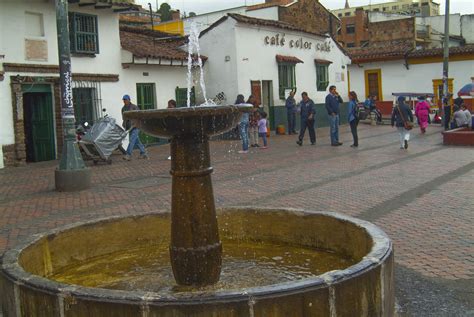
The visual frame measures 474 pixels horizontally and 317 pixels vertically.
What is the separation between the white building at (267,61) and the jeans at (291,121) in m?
0.87

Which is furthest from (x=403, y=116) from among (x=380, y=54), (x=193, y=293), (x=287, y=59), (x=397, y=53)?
(x=380, y=54)

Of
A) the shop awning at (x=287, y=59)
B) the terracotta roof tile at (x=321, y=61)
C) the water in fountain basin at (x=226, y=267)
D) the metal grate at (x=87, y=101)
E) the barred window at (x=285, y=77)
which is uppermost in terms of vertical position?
the terracotta roof tile at (x=321, y=61)

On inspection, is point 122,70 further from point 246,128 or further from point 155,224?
point 155,224

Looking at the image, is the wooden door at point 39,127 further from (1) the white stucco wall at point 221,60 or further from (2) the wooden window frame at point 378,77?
(2) the wooden window frame at point 378,77

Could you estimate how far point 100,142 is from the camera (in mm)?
15047

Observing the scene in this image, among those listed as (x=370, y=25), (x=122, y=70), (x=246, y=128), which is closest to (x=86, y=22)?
(x=122, y=70)

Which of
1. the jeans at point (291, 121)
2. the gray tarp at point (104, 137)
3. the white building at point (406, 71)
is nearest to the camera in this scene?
the gray tarp at point (104, 137)

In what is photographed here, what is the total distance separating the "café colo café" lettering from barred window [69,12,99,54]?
8162 millimetres

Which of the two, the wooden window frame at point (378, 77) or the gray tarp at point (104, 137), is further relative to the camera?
the wooden window frame at point (378, 77)

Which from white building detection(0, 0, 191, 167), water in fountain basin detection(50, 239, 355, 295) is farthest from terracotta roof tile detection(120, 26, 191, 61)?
water in fountain basin detection(50, 239, 355, 295)

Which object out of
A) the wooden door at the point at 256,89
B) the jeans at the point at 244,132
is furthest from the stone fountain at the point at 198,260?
the wooden door at the point at 256,89

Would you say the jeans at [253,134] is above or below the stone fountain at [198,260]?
above

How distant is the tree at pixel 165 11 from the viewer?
153 feet

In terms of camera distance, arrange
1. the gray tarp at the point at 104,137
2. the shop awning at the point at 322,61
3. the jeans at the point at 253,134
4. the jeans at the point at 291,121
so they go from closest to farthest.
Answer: the gray tarp at the point at 104,137 → the jeans at the point at 253,134 → the jeans at the point at 291,121 → the shop awning at the point at 322,61
